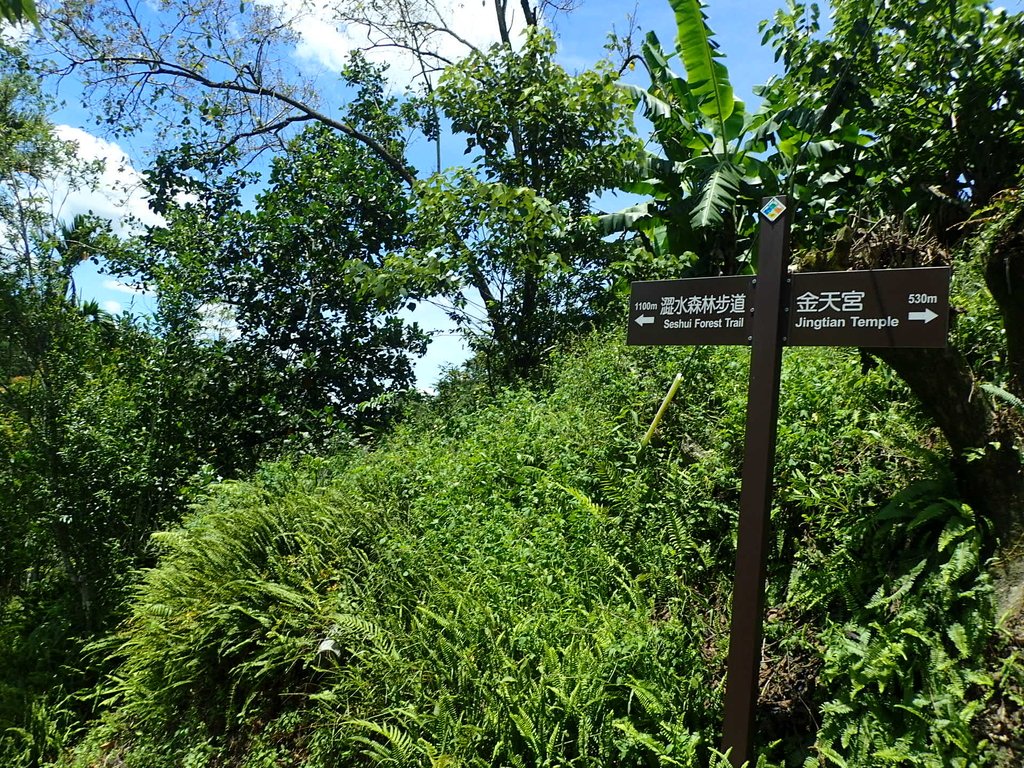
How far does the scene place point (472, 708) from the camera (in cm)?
360

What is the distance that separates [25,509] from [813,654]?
24.0ft

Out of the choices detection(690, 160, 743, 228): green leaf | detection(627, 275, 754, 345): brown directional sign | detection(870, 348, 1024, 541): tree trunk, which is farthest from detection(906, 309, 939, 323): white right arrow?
detection(690, 160, 743, 228): green leaf

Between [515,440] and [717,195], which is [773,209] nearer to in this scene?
[515,440]

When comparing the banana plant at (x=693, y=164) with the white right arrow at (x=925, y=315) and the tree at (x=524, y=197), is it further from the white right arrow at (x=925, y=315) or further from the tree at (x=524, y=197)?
the white right arrow at (x=925, y=315)

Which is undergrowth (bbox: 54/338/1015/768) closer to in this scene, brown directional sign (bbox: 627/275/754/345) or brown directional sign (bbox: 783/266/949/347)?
brown directional sign (bbox: 783/266/949/347)

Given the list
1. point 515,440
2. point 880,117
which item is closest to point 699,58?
point 880,117

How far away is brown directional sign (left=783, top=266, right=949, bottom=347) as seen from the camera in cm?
293

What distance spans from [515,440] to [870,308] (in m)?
3.27

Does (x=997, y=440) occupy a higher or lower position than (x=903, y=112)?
lower

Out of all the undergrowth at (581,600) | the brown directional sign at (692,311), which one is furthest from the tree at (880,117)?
the brown directional sign at (692,311)

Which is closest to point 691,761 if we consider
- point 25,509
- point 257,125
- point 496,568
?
point 496,568

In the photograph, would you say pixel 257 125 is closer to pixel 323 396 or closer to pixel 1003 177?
pixel 323 396

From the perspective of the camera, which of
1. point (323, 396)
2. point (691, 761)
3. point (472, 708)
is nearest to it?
point (691, 761)

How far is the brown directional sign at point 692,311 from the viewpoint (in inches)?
135
